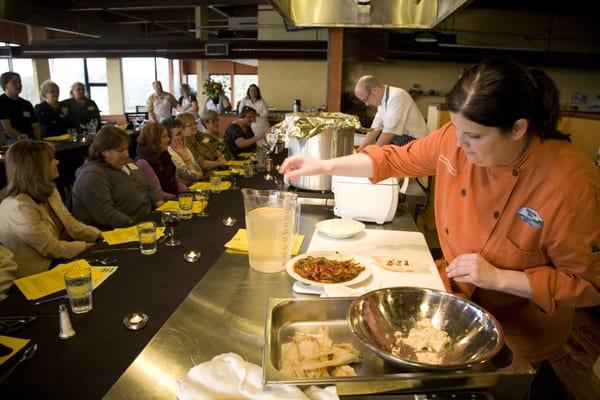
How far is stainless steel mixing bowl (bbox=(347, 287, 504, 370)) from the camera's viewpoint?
0.80 metres

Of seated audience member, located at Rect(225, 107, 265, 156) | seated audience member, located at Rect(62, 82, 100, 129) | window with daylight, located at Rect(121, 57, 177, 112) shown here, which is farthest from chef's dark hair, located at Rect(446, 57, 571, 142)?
window with daylight, located at Rect(121, 57, 177, 112)

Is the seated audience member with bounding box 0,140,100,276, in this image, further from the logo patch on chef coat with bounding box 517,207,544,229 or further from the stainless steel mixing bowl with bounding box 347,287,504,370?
the logo patch on chef coat with bounding box 517,207,544,229

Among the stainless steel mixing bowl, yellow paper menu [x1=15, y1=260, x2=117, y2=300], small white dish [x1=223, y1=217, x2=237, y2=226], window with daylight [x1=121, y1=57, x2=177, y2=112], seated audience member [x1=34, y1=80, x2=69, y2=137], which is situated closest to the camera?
the stainless steel mixing bowl

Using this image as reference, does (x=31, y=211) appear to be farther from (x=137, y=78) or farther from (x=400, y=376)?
(x=137, y=78)

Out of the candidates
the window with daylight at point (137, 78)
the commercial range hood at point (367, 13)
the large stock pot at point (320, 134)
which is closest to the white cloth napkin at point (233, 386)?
the large stock pot at point (320, 134)

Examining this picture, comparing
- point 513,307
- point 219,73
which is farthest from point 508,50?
point 219,73

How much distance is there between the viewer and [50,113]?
18.2ft

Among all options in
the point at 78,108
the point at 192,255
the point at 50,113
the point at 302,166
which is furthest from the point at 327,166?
the point at 78,108

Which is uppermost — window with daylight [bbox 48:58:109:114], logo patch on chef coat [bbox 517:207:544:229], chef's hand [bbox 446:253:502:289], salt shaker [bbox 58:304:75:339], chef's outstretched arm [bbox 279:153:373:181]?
window with daylight [bbox 48:58:109:114]

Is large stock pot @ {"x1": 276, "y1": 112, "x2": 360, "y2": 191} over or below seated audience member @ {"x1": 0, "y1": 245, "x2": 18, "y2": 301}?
over

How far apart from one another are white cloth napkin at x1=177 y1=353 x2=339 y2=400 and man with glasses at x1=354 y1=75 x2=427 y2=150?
10.2 feet

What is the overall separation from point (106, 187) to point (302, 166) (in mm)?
1601

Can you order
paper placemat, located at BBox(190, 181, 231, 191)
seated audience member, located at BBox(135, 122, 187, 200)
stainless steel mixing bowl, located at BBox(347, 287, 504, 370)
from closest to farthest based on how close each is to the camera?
1. stainless steel mixing bowl, located at BBox(347, 287, 504, 370)
2. paper placemat, located at BBox(190, 181, 231, 191)
3. seated audience member, located at BBox(135, 122, 187, 200)

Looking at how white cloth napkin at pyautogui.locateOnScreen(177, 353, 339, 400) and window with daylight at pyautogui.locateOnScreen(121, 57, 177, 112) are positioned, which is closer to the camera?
white cloth napkin at pyautogui.locateOnScreen(177, 353, 339, 400)
